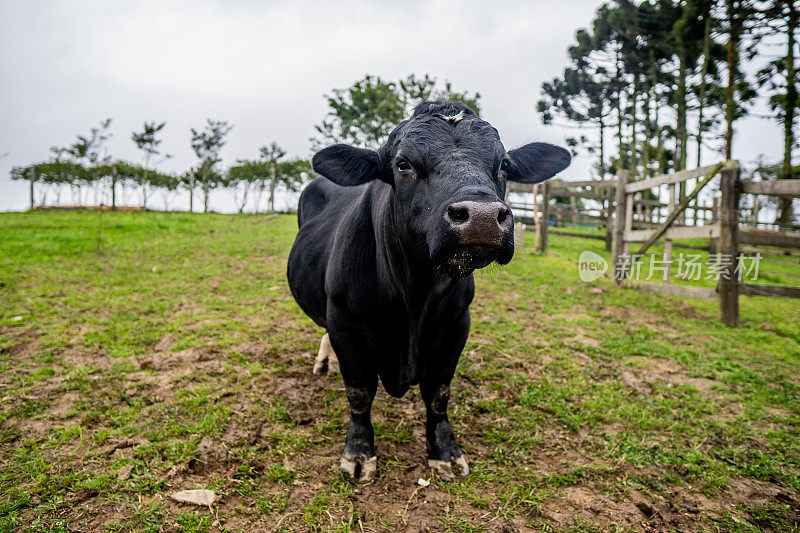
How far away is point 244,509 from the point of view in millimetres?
2404

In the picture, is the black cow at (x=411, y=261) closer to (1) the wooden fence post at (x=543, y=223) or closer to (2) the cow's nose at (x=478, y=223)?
(2) the cow's nose at (x=478, y=223)

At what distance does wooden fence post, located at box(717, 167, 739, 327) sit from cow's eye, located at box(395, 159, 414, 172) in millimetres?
5929

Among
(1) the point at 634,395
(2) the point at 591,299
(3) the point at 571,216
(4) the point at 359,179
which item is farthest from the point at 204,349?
(3) the point at 571,216

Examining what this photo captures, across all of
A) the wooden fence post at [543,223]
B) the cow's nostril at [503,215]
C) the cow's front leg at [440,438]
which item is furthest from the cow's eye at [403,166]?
the wooden fence post at [543,223]

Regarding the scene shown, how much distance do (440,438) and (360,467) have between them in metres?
0.56

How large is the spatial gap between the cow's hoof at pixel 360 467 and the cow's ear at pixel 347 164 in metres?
1.76

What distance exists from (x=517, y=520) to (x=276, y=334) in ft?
12.0

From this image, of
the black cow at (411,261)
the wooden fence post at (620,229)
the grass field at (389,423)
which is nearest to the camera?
the black cow at (411,261)

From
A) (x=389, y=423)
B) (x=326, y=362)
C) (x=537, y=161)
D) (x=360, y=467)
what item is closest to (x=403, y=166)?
(x=537, y=161)

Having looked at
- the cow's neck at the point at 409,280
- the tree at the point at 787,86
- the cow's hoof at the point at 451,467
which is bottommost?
the cow's hoof at the point at 451,467

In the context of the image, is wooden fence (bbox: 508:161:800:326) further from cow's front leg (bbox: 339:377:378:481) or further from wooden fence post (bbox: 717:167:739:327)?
cow's front leg (bbox: 339:377:378:481)

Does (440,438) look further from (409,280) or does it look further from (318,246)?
(318,246)

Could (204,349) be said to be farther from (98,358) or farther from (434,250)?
(434,250)

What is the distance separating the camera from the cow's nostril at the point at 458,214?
6.03 ft
